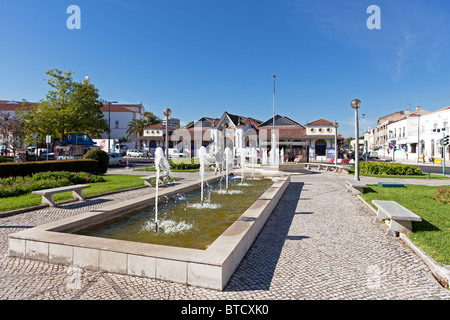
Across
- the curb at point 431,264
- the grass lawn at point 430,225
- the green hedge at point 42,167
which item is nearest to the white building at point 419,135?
the grass lawn at point 430,225

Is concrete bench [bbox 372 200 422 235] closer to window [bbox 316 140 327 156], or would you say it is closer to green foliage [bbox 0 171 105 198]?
green foliage [bbox 0 171 105 198]

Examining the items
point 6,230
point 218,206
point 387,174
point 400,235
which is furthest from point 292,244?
point 387,174

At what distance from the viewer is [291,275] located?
14.4ft

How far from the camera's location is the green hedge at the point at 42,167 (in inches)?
524

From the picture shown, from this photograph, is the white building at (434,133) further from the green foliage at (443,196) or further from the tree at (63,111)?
the tree at (63,111)

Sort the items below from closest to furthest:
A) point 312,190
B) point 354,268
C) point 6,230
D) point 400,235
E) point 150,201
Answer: point 354,268 → point 400,235 → point 6,230 → point 150,201 → point 312,190

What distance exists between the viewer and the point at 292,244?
5.86m

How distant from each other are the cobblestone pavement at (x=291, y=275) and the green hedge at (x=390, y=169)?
1654 cm

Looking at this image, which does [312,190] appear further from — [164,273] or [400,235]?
[164,273]

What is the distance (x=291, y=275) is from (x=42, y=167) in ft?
49.3
